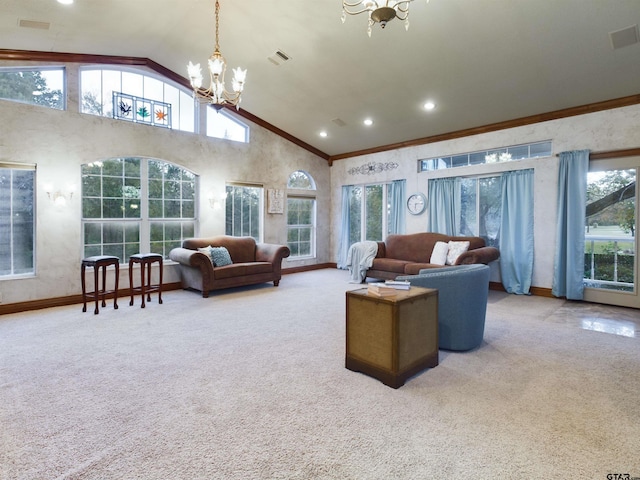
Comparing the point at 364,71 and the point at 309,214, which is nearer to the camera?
the point at 364,71

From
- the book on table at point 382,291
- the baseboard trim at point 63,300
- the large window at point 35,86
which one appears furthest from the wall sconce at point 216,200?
the book on table at point 382,291

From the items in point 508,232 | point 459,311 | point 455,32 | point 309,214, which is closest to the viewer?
point 459,311

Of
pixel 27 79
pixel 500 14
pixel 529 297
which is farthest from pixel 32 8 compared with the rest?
pixel 529 297

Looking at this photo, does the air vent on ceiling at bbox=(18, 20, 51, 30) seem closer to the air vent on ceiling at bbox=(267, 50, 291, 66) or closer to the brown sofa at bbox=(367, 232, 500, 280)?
the air vent on ceiling at bbox=(267, 50, 291, 66)

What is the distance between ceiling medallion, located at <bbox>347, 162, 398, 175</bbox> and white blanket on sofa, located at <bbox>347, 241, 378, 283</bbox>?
1881 mm

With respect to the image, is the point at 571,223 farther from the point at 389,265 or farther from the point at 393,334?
the point at 393,334

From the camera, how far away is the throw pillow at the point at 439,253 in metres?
6.07

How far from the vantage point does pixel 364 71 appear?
5242 mm

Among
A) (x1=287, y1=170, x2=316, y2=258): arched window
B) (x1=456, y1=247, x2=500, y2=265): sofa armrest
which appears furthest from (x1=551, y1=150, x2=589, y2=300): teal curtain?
(x1=287, y1=170, x2=316, y2=258): arched window

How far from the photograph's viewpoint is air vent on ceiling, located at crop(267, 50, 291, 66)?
5215mm

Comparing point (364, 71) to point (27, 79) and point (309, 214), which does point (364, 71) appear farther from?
point (27, 79)

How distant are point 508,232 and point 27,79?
7.69 m

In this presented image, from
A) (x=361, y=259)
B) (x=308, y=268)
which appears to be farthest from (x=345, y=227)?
(x=361, y=259)

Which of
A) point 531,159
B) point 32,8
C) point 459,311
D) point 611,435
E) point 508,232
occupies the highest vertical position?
point 32,8
